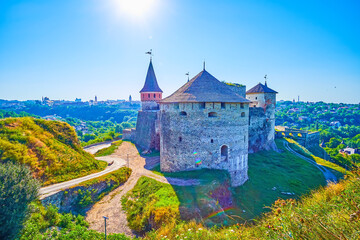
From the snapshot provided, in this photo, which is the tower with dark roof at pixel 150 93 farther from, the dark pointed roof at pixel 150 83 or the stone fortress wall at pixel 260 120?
the stone fortress wall at pixel 260 120

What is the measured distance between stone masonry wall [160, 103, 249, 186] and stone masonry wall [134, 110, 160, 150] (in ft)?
39.6

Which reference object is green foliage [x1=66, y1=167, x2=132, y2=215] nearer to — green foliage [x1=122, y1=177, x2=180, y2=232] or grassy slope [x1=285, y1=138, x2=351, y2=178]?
green foliage [x1=122, y1=177, x2=180, y2=232]

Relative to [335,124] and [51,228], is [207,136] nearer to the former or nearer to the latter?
[51,228]

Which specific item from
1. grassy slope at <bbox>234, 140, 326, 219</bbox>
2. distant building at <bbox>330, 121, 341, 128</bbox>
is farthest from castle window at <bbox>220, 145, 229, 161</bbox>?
distant building at <bbox>330, 121, 341, 128</bbox>

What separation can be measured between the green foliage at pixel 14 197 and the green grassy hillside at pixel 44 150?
18.6 ft

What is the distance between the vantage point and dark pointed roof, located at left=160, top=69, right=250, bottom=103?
15242 millimetres

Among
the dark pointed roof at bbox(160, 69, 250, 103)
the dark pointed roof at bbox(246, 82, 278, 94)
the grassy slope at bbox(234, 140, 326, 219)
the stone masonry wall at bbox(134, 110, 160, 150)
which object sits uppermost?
the dark pointed roof at bbox(246, 82, 278, 94)

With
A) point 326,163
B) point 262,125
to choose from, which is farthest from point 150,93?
point 326,163

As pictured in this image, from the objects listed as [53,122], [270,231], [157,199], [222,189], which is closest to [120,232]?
[157,199]

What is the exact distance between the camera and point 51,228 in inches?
395

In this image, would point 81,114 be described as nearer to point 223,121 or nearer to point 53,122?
point 53,122

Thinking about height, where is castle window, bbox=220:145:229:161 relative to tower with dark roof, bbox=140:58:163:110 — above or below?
below

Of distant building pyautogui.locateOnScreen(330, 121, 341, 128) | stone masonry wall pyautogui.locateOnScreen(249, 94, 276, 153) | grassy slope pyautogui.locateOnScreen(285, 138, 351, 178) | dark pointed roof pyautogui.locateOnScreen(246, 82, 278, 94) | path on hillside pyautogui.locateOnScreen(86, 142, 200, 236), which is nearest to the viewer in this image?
path on hillside pyautogui.locateOnScreen(86, 142, 200, 236)

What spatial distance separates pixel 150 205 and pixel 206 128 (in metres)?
6.90
